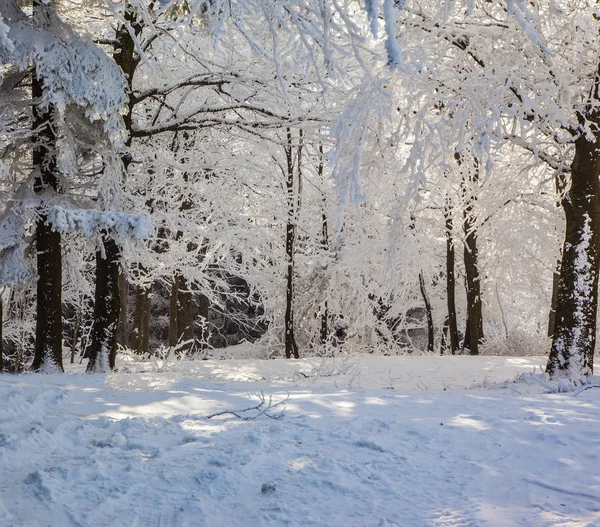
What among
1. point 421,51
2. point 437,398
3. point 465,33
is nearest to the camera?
point 437,398

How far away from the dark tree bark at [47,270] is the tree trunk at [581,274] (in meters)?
7.90

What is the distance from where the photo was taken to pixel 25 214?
8.71 metres

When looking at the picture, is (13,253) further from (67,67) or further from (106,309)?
(67,67)

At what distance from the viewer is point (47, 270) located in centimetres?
923

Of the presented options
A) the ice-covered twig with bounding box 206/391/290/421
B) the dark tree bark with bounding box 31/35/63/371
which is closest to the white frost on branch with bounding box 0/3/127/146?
the dark tree bark with bounding box 31/35/63/371

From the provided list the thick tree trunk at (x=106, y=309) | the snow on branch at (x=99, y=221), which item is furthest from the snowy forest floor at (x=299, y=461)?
the thick tree trunk at (x=106, y=309)

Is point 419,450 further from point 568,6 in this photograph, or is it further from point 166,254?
point 166,254

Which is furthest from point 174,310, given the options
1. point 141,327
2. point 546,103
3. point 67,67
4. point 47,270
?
point 546,103

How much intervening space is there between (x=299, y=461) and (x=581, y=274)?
5985 millimetres

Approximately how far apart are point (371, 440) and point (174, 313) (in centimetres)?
1365

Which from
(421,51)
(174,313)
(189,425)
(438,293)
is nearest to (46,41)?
(421,51)

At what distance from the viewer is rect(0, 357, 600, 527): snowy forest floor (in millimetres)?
2666

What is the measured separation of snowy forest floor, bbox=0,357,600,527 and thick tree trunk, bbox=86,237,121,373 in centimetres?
446

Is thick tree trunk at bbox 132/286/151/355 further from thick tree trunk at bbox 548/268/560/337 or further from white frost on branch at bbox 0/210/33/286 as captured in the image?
thick tree trunk at bbox 548/268/560/337
